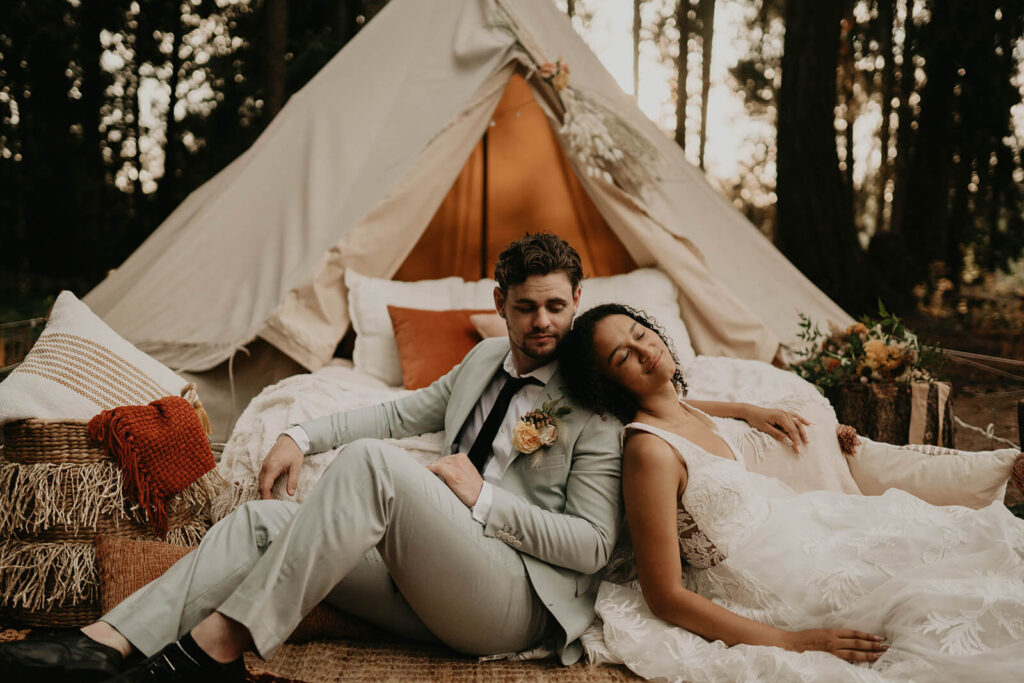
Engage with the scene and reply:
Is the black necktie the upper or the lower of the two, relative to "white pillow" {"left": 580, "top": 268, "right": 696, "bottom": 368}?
lower

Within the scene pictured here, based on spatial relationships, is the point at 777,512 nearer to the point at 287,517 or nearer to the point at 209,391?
the point at 287,517

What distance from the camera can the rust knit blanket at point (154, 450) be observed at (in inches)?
81.0

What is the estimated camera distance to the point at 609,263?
13.4 ft

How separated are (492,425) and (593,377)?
29 centimetres

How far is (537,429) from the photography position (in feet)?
5.61

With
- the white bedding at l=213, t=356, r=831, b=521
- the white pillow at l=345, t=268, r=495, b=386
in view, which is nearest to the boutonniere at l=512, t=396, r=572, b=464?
the white bedding at l=213, t=356, r=831, b=521

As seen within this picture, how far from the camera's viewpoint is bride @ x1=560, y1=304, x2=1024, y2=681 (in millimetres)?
1431

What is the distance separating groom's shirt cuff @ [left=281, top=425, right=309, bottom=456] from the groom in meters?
0.07

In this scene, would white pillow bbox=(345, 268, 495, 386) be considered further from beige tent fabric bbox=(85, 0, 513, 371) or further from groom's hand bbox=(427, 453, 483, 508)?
groom's hand bbox=(427, 453, 483, 508)

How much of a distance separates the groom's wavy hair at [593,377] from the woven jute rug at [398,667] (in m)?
0.55

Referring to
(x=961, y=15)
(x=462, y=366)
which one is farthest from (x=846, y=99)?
(x=462, y=366)

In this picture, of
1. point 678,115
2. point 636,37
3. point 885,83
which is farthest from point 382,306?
point 885,83

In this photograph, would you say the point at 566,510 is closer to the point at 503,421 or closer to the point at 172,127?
the point at 503,421

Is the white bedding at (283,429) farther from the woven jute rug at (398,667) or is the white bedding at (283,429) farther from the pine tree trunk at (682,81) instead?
the pine tree trunk at (682,81)
